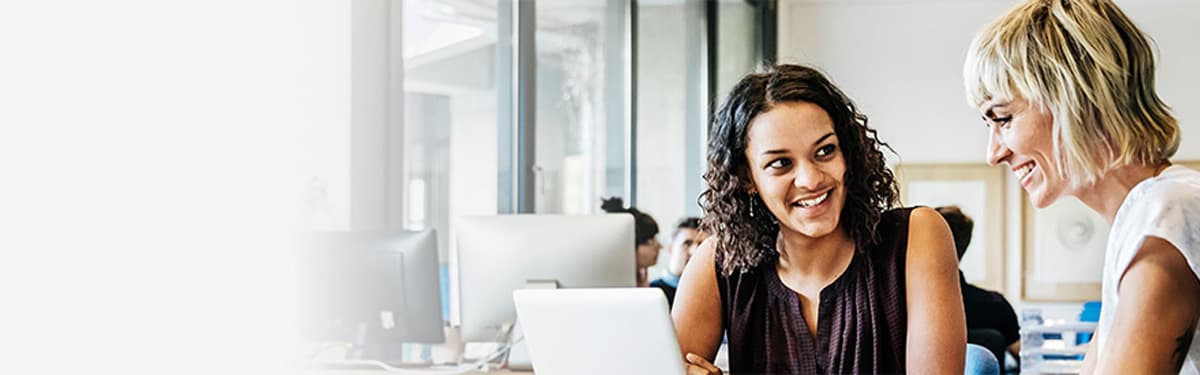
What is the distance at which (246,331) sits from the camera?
106 inches

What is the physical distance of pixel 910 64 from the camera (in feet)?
25.5

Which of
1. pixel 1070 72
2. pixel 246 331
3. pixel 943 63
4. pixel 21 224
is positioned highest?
pixel 943 63

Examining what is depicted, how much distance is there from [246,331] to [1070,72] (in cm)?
174

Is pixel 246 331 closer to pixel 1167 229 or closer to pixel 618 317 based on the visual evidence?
pixel 618 317

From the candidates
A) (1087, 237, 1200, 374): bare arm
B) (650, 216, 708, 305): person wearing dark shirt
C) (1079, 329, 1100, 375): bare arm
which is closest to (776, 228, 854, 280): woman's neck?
(1079, 329, 1100, 375): bare arm

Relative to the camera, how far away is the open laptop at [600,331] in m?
1.95

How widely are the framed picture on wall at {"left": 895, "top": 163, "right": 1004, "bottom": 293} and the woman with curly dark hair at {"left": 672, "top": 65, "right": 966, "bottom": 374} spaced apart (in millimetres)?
5396


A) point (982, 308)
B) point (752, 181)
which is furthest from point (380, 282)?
point (982, 308)

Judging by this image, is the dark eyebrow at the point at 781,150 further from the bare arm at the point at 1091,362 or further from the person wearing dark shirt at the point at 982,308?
the person wearing dark shirt at the point at 982,308

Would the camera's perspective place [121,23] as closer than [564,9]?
Yes

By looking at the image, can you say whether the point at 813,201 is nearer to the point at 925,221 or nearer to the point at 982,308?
the point at 925,221

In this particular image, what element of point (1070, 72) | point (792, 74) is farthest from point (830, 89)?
point (1070, 72)

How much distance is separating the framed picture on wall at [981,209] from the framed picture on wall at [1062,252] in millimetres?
139

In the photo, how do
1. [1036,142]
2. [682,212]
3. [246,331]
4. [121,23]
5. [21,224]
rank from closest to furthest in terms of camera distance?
[1036,142], [21,224], [121,23], [246,331], [682,212]
